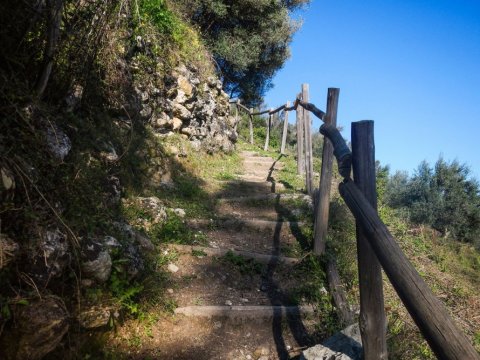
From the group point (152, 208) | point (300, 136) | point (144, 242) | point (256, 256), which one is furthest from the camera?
point (300, 136)

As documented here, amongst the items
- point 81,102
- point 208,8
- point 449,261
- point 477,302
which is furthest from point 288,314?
point 208,8

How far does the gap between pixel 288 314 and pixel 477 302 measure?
118 inches

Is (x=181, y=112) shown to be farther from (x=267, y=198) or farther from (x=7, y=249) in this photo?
(x=7, y=249)

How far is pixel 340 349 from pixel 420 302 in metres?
1.41

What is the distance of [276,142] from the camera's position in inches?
635

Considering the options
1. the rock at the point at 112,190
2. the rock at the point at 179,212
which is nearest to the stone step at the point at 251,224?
the rock at the point at 179,212

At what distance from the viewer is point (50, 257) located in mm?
2109

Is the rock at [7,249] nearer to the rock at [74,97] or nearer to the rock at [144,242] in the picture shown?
the rock at [144,242]

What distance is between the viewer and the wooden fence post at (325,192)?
12.9 feet

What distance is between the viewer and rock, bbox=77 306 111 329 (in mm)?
2239

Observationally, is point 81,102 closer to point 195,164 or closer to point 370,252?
point 195,164

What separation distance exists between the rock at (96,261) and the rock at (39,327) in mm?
412

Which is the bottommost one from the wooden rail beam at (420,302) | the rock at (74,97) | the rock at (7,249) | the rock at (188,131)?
the rock at (7,249)

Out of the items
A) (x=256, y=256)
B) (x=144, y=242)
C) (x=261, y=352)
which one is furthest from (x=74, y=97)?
(x=261, y=352)
